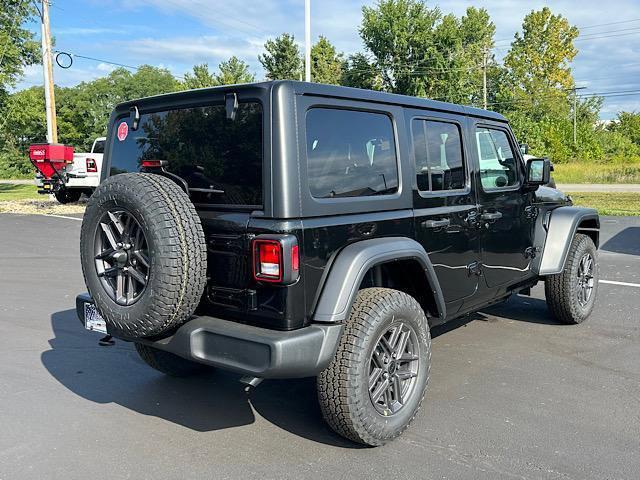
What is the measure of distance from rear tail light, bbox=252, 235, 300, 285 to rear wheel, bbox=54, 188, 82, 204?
14858 mm

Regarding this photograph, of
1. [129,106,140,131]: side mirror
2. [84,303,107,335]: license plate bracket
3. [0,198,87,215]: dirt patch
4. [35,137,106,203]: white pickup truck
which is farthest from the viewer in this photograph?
[0,198,87,215]: dirt patch

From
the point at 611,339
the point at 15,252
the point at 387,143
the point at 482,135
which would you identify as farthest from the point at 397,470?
the point at 15,252

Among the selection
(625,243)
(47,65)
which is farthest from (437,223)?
(47,65)

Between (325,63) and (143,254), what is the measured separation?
51851 millimetres

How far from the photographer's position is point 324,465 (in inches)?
120

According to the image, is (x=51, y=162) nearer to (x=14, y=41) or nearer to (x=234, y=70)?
(x=14, y=41)

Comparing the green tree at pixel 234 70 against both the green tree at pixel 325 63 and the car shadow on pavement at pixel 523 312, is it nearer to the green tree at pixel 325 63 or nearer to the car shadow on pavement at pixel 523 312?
the green tree at pixel 325 63

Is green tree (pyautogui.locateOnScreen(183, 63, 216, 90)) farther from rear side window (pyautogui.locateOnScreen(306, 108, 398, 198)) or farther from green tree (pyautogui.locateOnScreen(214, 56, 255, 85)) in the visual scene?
rear side window (pyautogui.locateOnScreen(306, 108, 398, 198))

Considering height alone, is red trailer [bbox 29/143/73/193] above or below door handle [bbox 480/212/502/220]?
above

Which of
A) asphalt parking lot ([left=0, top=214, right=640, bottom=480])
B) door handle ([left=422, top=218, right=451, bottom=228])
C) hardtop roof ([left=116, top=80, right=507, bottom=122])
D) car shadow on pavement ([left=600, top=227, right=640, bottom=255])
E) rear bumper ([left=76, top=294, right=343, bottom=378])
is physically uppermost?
hardtop roof ([left=116, top=80, right=507, bottom=122])

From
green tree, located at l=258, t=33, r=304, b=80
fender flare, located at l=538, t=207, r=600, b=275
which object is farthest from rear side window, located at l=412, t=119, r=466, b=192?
green tree, located at l=258, t=33, r=304, b=80

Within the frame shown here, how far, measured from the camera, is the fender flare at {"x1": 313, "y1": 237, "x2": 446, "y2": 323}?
296cm

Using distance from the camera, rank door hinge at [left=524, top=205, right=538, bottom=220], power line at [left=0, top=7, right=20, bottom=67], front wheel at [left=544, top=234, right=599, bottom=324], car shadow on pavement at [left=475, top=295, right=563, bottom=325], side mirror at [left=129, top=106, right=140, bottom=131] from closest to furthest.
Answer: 1. side mirror at [left=129, top=106, right=140, bottom=131]
2. door hinge at [left=524, top=205, right=538, bottom=220]
3. front wheel at [left=544, top=234, right=599, bottom=324]
4. car shadow on pavement at [left=475, top=295, right=563, bottom=325]
5. power line at [left=0, top=7, right=20, bottom=67]

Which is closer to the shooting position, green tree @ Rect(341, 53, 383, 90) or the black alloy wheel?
the black alloy wheel
